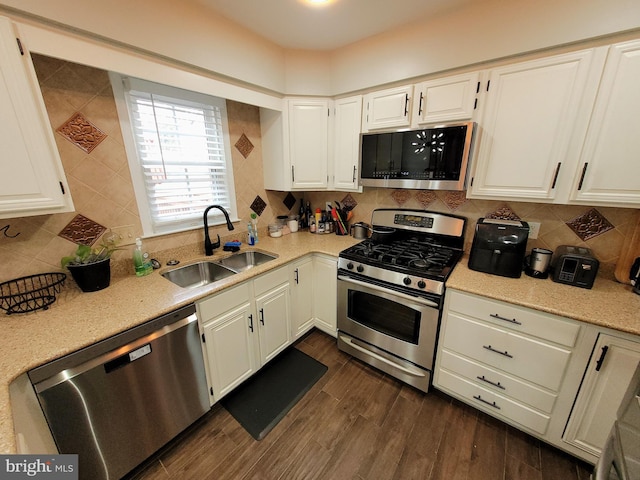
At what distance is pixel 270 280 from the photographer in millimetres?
1833

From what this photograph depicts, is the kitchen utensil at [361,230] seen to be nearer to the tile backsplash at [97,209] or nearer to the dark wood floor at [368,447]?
the tile backsplash at [97,209]

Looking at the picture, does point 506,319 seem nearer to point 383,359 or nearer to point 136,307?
point 383,359

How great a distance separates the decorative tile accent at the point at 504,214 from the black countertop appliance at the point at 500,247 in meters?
0.15

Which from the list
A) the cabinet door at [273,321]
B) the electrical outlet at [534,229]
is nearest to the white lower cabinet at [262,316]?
the cabinet door at [273,321]

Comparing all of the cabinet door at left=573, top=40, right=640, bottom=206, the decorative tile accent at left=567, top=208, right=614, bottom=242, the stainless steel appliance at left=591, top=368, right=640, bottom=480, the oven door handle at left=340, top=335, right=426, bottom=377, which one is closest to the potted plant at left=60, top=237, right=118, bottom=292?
the oven door handle at left=340, top=335, right=426, bottom=377

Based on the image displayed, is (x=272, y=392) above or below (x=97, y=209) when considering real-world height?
below

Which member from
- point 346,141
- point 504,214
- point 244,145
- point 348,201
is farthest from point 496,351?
point 244,145

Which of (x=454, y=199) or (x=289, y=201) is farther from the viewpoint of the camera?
(x=289, y=201)

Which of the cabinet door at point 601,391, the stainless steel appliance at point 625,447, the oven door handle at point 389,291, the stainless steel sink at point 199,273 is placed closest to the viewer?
the stainless steel appliance at point 625,447

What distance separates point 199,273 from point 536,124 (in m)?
2.45

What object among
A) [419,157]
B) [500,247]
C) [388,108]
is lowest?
[500,247]

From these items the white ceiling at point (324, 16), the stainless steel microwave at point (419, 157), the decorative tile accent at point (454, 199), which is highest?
the white ceiling at point (324, 16)

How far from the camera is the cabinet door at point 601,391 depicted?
1138 millimetres

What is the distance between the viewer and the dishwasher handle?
0.98 metres
